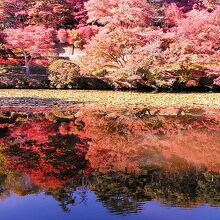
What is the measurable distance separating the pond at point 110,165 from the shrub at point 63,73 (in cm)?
873

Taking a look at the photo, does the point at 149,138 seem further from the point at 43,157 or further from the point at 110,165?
the point at 43,157

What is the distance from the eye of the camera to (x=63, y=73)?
27625 millimetres

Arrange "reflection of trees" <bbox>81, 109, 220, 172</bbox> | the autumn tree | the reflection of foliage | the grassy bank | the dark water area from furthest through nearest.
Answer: the autumn tree → the grassy bank → "reflection of trees" <bbox>81, 109, 220, 172</bbox> → the reflection of foliage → the dark water area

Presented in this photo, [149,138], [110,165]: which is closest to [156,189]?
[110,165]

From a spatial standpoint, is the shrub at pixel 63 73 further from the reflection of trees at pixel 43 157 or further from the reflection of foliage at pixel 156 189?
the reflection of foliage at pixel 156 189

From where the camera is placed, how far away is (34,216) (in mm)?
7645

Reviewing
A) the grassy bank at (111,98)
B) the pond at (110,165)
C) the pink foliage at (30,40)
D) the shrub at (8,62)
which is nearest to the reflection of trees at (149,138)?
the pond at (110,165)

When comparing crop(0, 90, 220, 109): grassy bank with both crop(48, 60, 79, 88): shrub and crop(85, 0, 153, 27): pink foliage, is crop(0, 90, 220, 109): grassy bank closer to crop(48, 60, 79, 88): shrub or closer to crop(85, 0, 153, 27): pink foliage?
crop(48, 60, 79, 88): shrub

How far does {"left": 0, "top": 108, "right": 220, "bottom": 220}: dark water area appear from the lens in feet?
26.1

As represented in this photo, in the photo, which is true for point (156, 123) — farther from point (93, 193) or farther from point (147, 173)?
point (93, 193)

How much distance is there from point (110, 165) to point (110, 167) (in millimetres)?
197

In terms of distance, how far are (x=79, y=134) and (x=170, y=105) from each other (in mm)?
7705

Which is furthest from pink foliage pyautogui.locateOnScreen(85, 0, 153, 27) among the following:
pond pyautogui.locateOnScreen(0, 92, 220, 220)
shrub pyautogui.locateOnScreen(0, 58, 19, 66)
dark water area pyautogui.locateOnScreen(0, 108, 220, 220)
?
dark water area pyautogui.locateOnScreen(0, 108, 220, 220)

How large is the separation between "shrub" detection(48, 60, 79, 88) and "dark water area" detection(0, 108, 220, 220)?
993cm
